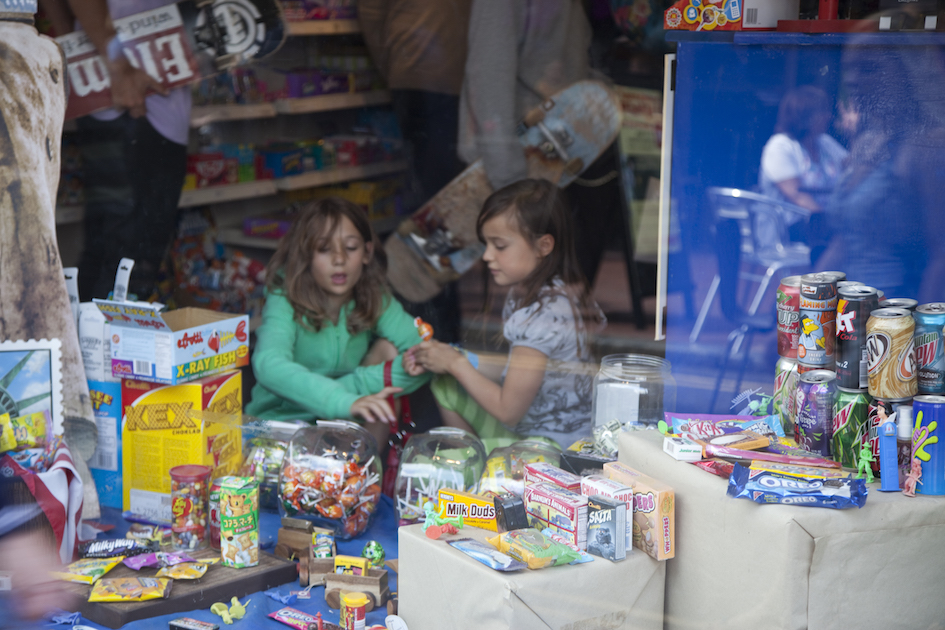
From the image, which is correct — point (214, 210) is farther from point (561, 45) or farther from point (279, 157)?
point (561, 45)

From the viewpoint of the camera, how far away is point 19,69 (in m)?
2.59

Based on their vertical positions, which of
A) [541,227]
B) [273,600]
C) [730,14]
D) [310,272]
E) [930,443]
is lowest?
[273,600]

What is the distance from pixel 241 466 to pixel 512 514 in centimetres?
122

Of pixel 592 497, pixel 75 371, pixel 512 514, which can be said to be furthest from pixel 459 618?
pixel 75 371

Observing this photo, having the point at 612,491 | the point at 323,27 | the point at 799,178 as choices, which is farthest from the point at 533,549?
the point at 323,27

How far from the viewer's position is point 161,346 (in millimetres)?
2494

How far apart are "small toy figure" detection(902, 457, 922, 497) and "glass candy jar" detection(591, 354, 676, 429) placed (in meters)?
0.84

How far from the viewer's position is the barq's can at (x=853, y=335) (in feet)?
5.65

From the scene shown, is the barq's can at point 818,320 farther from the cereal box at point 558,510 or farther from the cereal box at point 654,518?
the cereal box at point 558,510

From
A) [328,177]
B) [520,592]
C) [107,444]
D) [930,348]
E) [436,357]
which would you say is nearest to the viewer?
[520,592]

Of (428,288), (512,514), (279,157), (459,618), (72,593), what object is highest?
(279,157)

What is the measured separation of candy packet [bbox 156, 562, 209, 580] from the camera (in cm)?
210

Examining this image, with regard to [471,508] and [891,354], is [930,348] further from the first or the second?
[471,508]

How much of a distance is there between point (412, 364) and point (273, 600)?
117 centimetres
